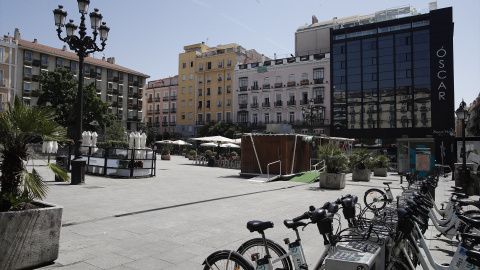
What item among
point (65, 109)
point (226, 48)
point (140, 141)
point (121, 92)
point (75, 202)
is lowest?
point (75, 202)

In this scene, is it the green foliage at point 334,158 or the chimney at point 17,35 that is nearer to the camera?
the green foliage at point 334,158

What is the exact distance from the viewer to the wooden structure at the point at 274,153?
1755cm

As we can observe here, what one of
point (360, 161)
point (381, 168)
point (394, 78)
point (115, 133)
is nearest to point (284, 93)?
point (394, 78)

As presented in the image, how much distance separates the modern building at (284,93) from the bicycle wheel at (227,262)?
154 ft

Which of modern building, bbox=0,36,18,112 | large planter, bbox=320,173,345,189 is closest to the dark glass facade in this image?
large planter, bbox=320,173,345,189

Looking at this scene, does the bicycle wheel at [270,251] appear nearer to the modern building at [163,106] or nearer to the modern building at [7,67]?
the modern building at [7,67]

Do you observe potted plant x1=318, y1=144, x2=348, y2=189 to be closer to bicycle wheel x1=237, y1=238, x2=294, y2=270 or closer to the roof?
bicycle wheel x1=237, y1=238, x2=294, y2=270

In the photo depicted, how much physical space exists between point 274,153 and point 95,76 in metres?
52.6

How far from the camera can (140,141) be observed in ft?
61.7

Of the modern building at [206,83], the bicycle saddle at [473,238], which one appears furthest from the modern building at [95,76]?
the bicycle saddle at [473,238]

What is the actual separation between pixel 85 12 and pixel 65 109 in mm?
33966

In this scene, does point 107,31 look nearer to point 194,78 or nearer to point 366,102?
point 366,102

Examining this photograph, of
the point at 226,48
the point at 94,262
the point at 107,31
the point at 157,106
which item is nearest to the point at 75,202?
the point at 94,262

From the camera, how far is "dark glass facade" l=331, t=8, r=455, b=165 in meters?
42.2
